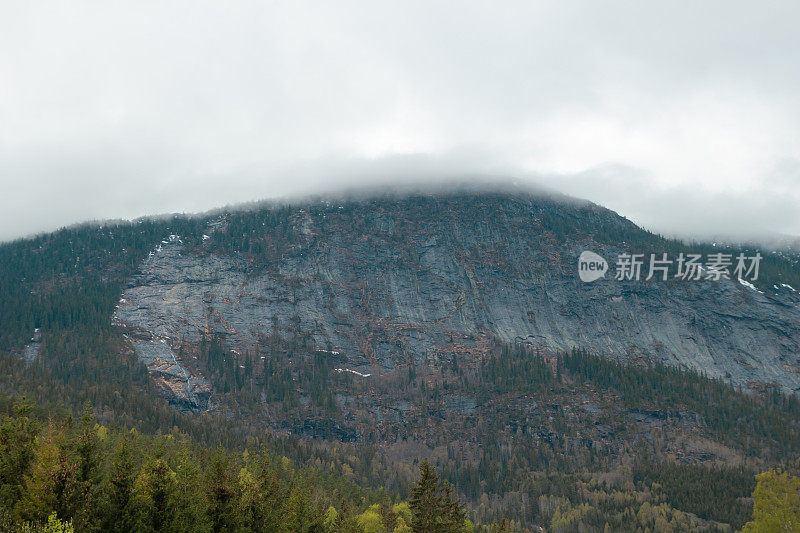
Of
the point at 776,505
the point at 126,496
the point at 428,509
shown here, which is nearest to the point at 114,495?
the point at 126,496

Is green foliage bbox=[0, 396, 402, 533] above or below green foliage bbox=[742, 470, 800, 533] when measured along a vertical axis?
above

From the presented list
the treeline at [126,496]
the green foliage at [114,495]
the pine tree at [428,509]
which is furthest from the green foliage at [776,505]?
the green foliage at [114,495]

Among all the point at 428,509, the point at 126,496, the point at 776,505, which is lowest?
the point at 776,505

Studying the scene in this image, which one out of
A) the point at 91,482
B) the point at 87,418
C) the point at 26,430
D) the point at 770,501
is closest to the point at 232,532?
the point at 91,482

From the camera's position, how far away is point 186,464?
63.5 meters

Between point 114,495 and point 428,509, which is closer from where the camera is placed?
point 114,495

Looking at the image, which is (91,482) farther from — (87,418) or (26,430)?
(26,430)

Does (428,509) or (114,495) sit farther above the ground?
(114,495)

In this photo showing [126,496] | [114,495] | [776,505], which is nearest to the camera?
[114,495]

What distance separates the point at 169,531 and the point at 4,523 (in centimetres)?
1129

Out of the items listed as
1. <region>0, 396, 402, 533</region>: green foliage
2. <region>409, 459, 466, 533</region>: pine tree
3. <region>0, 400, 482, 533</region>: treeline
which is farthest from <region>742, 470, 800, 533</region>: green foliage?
<region>0, 396, 402, 533</region>: green foliage

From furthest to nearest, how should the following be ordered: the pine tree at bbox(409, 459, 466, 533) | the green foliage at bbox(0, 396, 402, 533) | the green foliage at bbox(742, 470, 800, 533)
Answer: the green foliage at bbox(742, 470, 800, 533) → the pine tree at bbox(409, 459, 466, 533) → the green foliage at bbox(0, 396, 402, 533)

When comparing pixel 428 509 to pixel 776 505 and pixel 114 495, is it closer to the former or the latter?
pixel 114 495

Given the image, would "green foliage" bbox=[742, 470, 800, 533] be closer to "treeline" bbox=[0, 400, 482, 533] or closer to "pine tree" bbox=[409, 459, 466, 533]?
"pine tree" bbox=[409, 459, 466, 533]
